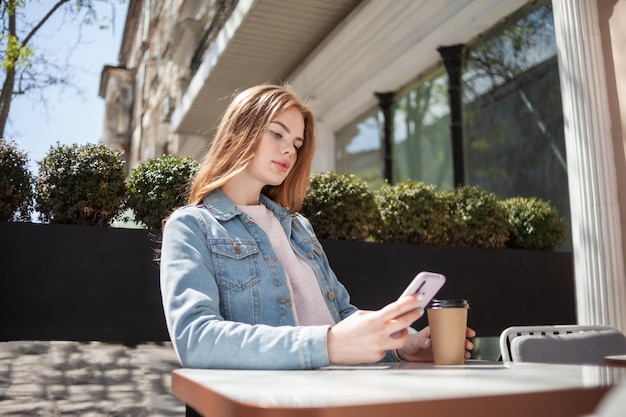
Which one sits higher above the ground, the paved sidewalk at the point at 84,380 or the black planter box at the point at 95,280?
the black planter box at the point at 95,280

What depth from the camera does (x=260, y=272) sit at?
1740 millimetres

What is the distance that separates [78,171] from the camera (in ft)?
13.5

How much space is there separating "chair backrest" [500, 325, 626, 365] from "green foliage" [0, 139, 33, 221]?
11.0 ft

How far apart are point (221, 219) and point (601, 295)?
11.5ft

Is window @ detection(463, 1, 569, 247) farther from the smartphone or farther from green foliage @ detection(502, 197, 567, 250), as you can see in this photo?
the smartphone

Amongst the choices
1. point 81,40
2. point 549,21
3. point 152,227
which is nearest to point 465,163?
point 549,21

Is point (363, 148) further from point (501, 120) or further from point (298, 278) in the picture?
point (298, 278)

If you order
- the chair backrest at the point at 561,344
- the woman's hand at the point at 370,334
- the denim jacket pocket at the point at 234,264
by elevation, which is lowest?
the chair backrest at the point at 561,344

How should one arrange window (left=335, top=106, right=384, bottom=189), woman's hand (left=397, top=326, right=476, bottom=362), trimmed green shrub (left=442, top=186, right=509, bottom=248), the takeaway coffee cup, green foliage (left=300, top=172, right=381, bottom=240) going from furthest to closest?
window (left=335, top=106, right=384, bottom=189) < trimmed green shrub (left=442, top=186, right=509, bottom=248) < green foliage (left=300, top=172, right=381, bottom=240) < woman's hand (left=397, top=326, right=476, bottom=362) < the takeaway coffee cup

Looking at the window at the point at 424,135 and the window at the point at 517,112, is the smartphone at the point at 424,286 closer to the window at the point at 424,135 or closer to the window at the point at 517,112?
the window at the point at 517,112

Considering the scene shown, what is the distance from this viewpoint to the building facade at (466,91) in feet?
14.4

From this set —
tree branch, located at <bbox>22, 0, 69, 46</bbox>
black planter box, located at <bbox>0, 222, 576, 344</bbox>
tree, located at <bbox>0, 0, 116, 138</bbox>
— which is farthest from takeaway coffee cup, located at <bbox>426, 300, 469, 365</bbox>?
tree branch, located at <bbox>22, 0, 69, 46</bbox>

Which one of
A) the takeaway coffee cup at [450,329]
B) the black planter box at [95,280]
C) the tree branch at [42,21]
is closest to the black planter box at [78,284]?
the black planter box at [95,280]

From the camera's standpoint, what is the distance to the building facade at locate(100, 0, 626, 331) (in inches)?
172
